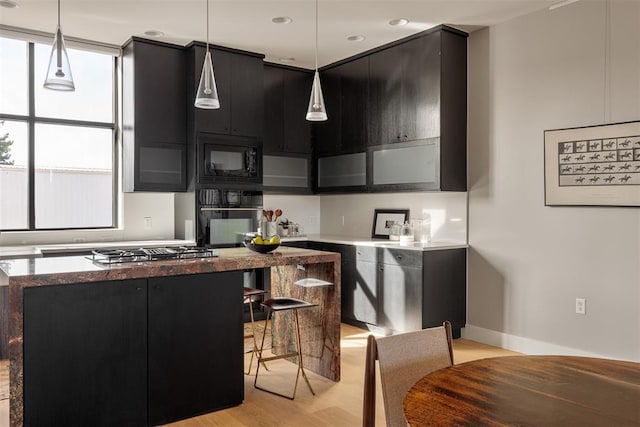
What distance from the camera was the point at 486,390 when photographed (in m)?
1.34

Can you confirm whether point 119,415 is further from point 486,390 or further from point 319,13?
point 319,13

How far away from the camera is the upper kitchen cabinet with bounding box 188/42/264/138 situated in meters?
4.84

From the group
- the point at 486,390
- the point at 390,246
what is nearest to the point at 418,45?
the point at 390,246

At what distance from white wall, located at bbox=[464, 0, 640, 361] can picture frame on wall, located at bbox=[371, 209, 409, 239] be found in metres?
0.81

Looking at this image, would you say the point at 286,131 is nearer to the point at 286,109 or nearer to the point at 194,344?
the point at 286,109

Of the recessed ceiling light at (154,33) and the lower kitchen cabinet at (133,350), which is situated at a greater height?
the recessed ceiling light at (154,33)

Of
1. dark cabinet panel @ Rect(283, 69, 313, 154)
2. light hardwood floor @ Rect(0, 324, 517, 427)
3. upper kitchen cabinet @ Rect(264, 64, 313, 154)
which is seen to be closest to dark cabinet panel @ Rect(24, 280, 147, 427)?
light hardwood floor @ Rect(0, 324, 517, 427)

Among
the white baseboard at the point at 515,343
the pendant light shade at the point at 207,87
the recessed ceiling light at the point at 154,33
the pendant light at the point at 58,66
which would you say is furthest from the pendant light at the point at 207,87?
the white baseboard at the point at 515,343

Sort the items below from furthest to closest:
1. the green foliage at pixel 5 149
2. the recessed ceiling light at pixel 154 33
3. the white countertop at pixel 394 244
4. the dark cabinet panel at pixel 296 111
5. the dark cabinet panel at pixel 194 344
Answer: the dark cabinet panel at pixel 296 111 → the green foliage at pixel 5 149 → the recessed ceiling light at pixel 154 33 → the white countertop at pixel 394 244 → the dark cabinet panel at pixel 194 344

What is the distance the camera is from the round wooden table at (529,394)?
3.81 feet

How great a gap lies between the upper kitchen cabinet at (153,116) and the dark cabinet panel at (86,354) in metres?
2.32

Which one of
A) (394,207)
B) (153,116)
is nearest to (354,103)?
(394,207)

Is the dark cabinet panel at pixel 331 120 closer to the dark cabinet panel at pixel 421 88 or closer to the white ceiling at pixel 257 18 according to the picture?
the white ceiling at pixel 257 18

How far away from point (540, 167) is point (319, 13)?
212cm
